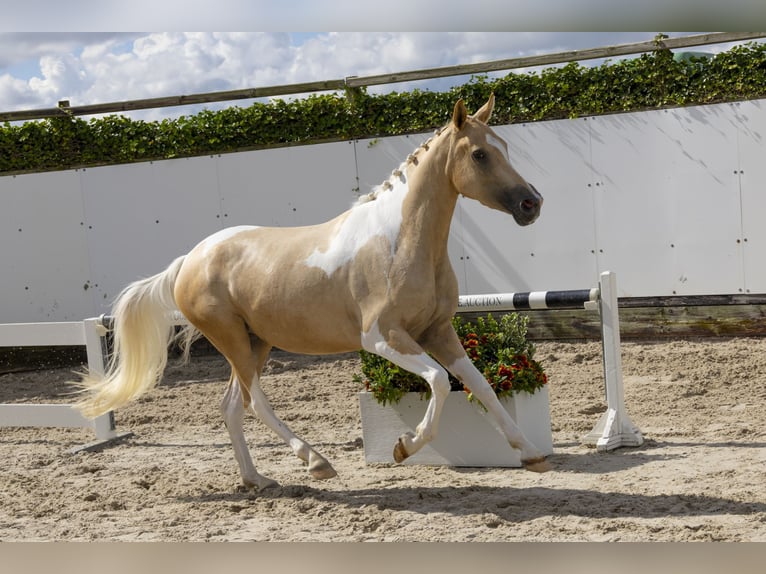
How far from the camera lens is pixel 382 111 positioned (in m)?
9.62

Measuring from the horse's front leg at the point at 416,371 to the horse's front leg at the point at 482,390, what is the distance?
199mm

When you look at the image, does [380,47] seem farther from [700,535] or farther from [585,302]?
[700,535]

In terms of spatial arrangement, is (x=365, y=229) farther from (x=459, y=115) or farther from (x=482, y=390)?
(x=482, y=390)

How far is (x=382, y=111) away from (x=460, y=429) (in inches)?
201

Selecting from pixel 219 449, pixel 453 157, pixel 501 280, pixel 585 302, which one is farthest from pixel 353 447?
pixel 501 280

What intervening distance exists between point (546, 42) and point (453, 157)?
555 cm

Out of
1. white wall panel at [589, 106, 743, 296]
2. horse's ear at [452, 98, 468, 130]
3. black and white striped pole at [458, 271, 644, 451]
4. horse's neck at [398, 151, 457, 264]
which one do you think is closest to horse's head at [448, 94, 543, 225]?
horse's ear at [452, 98, 468, 130]

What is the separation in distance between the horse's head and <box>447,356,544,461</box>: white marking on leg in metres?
0.80

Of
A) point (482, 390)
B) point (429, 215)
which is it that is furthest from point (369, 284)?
point (482, 390)

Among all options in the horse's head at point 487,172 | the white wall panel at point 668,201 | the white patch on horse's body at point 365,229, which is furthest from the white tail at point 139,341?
the white wall panel at point 668,201

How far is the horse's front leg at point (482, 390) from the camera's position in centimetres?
426

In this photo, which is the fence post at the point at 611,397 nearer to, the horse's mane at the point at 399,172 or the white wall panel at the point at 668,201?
the horse's mane at the point at 399,172

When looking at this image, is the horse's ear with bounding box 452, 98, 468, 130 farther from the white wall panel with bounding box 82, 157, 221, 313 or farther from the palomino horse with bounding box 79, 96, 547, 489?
the white wall panel with bounding box 82, 157, 221, 313

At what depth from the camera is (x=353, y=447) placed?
604cm
